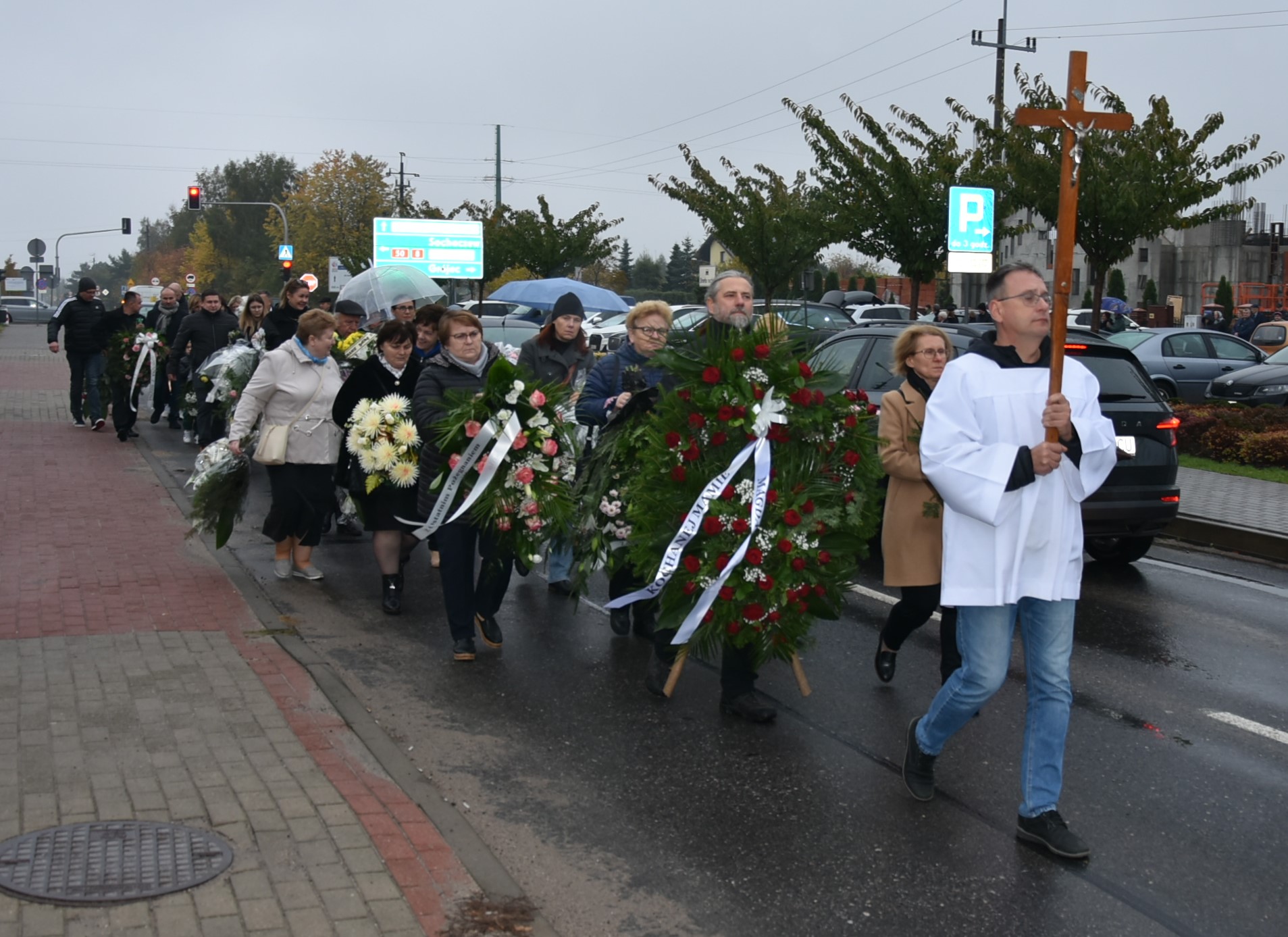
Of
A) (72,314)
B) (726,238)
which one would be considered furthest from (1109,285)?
(72,314)

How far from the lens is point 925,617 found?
254 inches

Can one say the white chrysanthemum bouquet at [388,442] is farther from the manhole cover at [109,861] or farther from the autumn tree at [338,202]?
the autumn tree at [338,202]

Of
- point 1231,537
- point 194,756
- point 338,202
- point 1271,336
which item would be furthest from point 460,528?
point 338,202

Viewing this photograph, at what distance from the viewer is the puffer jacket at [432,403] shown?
23.5 feet

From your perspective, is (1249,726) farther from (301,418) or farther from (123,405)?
(123,405)

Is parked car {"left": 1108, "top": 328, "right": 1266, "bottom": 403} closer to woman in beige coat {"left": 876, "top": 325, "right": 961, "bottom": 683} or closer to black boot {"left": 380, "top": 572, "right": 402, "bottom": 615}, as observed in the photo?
black boot {"left": 380, "top": 572, "right": 402, "bottom": 615}

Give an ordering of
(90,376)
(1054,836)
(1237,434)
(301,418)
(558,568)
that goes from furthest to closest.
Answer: (90,376)
(1237,434)
(558,568)
(301,418)
(1054,836)

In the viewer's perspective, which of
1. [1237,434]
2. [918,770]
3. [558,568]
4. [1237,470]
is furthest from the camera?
[1237,434]

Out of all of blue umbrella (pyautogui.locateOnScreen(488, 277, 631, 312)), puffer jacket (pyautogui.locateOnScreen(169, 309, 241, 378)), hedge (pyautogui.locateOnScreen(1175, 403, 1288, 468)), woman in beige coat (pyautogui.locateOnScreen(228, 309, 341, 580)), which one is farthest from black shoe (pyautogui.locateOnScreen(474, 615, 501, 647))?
blue umbrella (pyautogui.locateOnScreen(488, 277, 631, 312))

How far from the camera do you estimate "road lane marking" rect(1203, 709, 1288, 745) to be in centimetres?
609

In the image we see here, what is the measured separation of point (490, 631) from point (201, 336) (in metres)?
9.88

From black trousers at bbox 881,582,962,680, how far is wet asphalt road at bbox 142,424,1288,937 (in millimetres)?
301

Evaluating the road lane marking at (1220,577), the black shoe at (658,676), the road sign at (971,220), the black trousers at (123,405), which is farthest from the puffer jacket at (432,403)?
the road sign at (971,220)

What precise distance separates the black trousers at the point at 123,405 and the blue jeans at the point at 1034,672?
14029mm
